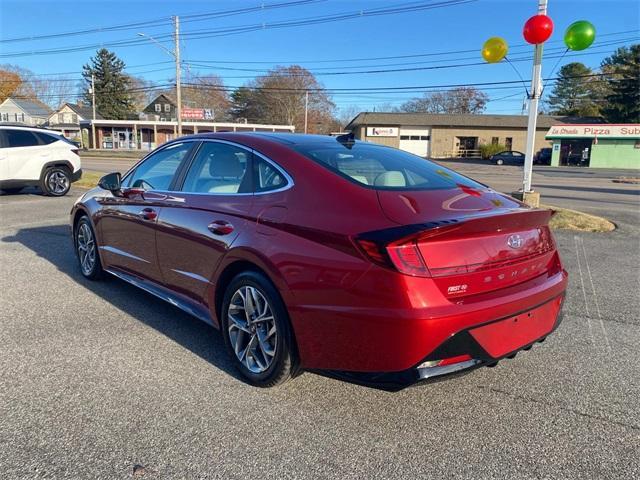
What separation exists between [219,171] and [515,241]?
2096 millimetres

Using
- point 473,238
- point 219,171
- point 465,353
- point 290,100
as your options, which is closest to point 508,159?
point 290,100

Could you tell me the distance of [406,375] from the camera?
2400 mm

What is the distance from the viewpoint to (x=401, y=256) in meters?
2.35

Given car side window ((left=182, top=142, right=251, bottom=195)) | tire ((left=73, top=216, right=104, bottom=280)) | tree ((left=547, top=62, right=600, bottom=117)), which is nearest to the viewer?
car side window ((left=182, top=142, right=251, bottom=195))

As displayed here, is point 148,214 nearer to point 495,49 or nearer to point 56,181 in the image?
point 495,49

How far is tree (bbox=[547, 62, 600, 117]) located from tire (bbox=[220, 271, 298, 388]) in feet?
258

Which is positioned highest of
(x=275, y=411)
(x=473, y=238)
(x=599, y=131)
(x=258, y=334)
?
(x=599, y=131)

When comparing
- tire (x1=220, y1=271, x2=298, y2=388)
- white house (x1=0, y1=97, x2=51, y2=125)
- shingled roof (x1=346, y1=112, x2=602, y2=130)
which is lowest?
tire (x1=220, y1=271, x2=298, y2=388)

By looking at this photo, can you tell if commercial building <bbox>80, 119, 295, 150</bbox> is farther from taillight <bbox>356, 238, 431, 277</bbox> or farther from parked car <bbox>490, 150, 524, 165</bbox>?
taillight <bbox>356, 238, 431, 277</bbox>

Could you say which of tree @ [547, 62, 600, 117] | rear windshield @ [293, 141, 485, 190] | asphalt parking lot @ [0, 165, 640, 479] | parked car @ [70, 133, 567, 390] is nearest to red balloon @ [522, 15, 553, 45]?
A: asphalt parking lot @ [0, 165, 640, 479]

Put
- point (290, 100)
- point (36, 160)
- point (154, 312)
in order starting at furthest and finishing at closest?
1. point (290, 100)
2. point (36, 160)
3. point (154, 312)

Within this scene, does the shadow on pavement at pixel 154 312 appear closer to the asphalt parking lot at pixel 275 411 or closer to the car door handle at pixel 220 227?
the asphalt parking lot at pixel 275 411

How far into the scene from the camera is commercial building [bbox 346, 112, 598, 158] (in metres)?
59.7

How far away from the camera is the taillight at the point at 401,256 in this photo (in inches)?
92.2
